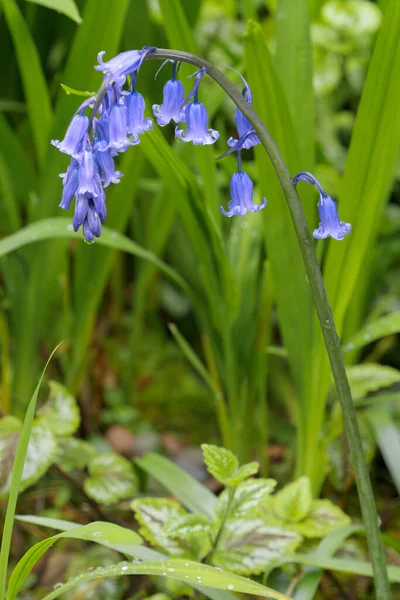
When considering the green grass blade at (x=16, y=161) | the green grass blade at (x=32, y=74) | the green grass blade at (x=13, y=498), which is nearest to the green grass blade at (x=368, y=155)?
the green grass blade at (x=13, y=498)

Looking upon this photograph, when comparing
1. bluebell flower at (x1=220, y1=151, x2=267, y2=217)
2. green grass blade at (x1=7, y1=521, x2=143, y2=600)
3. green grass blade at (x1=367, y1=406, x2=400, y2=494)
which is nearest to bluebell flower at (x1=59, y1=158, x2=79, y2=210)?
bluebell flower at (x1=220, y1=151, x2=267, y2=217)

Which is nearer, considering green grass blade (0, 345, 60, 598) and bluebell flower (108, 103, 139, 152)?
bluebell flower (108, 103, 139, 152)

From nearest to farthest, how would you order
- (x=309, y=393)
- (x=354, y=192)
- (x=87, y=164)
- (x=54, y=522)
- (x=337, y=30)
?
(x=87, y=164) < (x=54, y=522) < (x=354, y=192) < (x=309, y=393) < (x=337, y=30)

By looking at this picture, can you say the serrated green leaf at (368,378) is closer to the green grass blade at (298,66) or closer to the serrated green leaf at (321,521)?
the serrated green leaf at (321,521)

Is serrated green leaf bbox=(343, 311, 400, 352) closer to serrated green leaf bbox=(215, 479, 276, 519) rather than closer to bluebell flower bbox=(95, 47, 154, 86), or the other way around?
serrated green leaf bbox=(215, 479, 276, 519)

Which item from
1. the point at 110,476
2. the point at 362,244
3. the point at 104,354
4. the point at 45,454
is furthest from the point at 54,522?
the point at 104,354

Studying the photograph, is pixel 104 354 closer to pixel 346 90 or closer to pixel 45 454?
pixel 45 454
